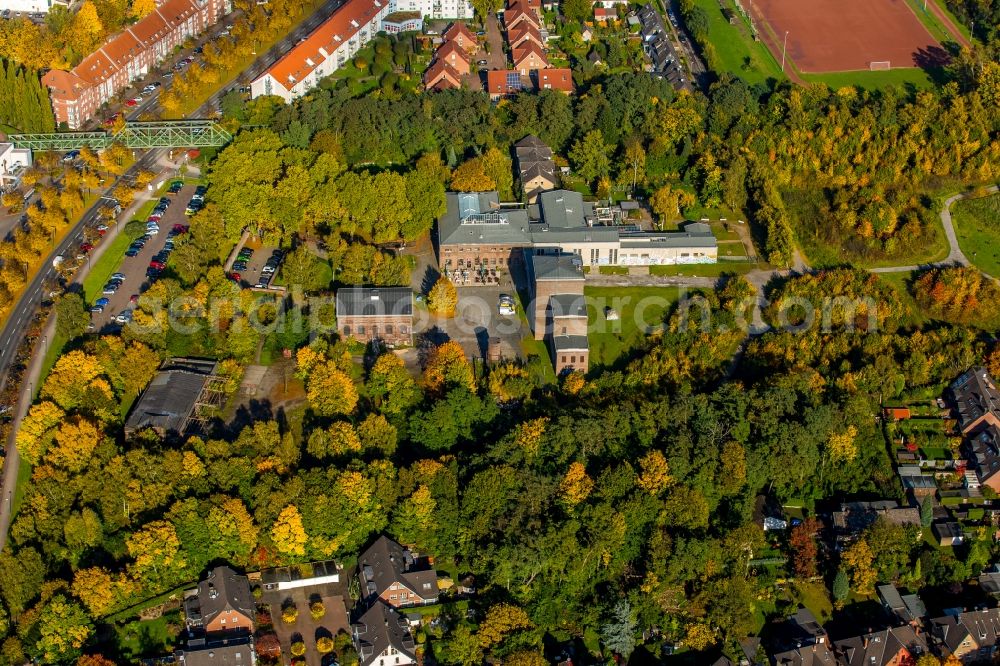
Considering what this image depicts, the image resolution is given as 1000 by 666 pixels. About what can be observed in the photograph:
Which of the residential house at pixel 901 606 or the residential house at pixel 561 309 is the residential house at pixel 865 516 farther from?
the residential house at pixel 561 309

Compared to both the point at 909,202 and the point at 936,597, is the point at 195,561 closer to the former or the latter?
the point at 936,597

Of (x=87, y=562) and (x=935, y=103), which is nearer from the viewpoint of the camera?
(x=87, y=562)

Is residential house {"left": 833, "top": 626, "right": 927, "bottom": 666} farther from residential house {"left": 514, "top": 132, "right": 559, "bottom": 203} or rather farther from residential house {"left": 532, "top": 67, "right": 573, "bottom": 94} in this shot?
residential house {"left": 532, "top": 67, "right": 573, "bottom": 94}

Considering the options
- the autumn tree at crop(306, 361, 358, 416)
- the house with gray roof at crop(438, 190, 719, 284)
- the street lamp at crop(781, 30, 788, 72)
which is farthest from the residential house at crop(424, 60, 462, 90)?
the autumn tree at crop(306, 361, 358, 416)

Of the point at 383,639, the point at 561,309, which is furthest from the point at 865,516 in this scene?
the point at 383,639

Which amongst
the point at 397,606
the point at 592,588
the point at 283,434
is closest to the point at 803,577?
the point at 592,588

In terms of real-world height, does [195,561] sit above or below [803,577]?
above

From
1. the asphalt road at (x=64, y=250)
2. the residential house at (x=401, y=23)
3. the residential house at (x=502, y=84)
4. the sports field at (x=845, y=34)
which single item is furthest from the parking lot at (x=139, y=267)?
the sports field at (x=845, y=34)
